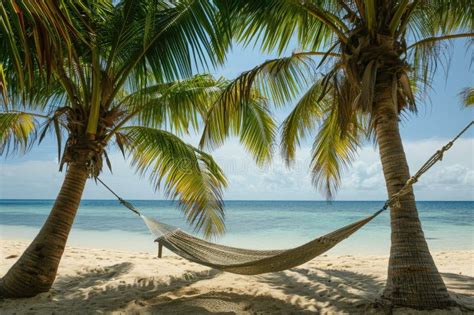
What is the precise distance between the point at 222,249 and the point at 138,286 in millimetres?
833

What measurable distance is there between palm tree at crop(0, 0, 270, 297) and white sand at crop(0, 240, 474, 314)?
338 millimetres

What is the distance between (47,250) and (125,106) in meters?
1.25

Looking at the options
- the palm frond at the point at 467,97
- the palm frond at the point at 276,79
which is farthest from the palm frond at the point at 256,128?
the palm frond at the point at 467,97

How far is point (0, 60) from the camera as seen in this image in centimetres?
239

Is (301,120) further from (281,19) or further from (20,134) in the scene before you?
(20,134)

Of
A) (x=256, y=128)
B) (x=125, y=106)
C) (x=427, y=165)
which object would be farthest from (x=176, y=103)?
(x=427, y=165)

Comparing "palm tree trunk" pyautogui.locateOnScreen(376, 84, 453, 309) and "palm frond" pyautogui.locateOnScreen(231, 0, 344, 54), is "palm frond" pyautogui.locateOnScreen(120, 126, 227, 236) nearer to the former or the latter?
"palm frond" pyautogui.locateOnScreen(231, 0, 344, 54)

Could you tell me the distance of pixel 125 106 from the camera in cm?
328

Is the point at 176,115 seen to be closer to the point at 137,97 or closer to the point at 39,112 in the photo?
the point at 137,97

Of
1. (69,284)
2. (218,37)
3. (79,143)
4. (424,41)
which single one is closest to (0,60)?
(79,143)

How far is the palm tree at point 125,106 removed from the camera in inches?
99.0

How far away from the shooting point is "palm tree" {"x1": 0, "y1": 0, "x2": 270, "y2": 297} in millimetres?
2514

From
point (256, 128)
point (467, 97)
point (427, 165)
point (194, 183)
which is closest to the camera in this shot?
point (427, 165)

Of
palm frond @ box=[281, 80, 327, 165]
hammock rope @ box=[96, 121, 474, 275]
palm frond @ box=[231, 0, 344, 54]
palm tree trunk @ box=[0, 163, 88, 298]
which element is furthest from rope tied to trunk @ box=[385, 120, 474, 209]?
palm tree trunk @ box=[0, 163, 88, 298]
